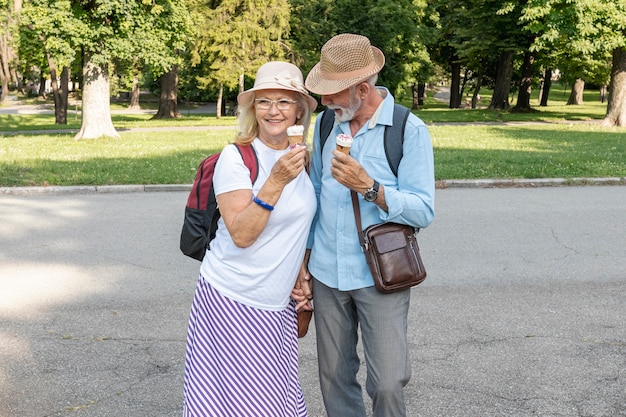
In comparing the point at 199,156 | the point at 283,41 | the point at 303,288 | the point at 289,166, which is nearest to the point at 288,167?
the point at 289,166

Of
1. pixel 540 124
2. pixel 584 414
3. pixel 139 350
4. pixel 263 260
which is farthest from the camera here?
pixel 540 124

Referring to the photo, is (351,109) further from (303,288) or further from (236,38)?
(236,38)

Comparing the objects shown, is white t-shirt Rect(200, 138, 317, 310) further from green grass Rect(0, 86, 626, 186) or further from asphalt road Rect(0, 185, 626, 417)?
green grass Rect(0, 86, 626, 186)

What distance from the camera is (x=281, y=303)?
9.80ft

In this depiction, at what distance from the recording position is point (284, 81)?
9.57 ft

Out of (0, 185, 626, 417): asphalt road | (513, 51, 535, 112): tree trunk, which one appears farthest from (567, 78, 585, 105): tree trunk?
(0, 185, 626, 417): asphalt road

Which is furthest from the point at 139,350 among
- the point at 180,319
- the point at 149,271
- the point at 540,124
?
the point at 540,124

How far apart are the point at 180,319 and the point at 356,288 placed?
2.86 metres

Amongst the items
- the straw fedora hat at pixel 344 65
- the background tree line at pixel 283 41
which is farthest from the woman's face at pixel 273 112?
the background tree line at pixel 283 41

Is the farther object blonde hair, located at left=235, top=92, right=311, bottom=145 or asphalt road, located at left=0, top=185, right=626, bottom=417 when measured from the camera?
asphalt road, located at left=0, top=185, right=626, bottom=417

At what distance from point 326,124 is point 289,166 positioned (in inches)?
21.5

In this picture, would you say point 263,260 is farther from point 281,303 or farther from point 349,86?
point 349,86

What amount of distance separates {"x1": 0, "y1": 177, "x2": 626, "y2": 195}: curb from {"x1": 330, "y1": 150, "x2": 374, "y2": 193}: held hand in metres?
9.05

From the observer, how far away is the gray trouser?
2945 millimetres
